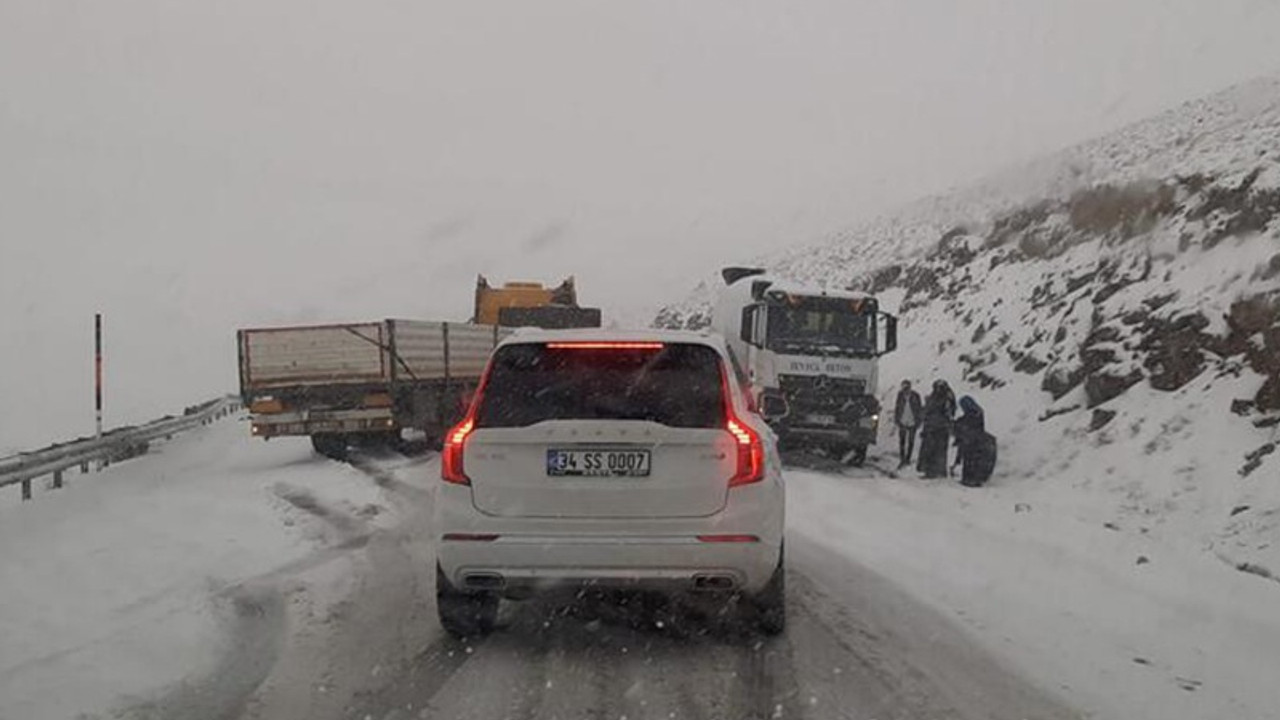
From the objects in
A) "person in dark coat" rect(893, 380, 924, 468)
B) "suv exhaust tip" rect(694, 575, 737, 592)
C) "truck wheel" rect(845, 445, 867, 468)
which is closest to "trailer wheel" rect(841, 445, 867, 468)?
"truck wheel" rect(845, 445, 867, 468)

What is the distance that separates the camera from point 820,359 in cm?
1889

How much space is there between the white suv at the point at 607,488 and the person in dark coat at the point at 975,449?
9.79m

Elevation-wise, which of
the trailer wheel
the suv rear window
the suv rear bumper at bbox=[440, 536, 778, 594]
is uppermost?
the suv rear window

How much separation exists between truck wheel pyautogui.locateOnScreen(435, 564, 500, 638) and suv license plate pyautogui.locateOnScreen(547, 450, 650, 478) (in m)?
0.89

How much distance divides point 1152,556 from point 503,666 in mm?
6225

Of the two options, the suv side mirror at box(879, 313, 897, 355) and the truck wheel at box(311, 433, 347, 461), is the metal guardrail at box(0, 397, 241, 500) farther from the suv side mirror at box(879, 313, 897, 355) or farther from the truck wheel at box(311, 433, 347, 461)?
the suv side mirror at box(879, 313, 897, 355)

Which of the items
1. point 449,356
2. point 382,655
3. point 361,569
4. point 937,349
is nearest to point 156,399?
point 449,356

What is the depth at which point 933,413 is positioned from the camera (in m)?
16.7

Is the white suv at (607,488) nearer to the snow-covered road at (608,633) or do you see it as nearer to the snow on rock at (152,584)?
the snow-covered road at (608,633)

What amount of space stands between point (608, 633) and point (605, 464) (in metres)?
1.26

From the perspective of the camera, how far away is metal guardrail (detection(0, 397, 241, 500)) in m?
11.9

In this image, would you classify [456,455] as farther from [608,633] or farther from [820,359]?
[820,359]

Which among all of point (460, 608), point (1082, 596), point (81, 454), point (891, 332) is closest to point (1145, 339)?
point (891, 332)

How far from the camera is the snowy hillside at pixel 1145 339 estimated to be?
11875 millimetres
